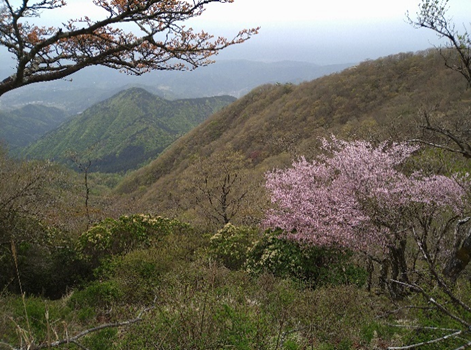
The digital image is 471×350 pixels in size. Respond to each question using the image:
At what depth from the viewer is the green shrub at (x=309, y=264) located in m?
7.02

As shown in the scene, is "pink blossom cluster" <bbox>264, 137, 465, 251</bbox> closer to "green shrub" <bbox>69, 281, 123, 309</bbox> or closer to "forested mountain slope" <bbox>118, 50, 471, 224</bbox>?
"green shrub" <bbox>69, 281, 123, 309</bbox>

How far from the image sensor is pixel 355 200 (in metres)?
7.18

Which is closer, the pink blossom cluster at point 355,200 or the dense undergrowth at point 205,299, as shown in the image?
the dense undergrowth at point 205,299

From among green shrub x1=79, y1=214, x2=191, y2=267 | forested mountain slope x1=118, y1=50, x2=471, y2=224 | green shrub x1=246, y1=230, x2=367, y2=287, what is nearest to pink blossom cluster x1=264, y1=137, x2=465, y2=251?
green shrub x1=246, y1=230, x2=367, y2=287

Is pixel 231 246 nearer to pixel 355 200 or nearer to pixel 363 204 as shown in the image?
pixel 355 200

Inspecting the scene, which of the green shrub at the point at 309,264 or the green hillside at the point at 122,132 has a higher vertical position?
the green hillside at the point at 122,132

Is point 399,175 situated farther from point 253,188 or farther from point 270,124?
point 270,124

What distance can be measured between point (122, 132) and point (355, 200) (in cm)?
16363

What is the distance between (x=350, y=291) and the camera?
5.47 meters

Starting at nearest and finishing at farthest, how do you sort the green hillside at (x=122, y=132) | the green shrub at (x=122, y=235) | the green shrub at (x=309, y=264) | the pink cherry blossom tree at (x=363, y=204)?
the pink cherry blossom tree at (x=363, y=204) → the green shrub at (x=309, y=264) → the green shrub at (x=122, y=235) → the green hillside at (x=122, y=132)

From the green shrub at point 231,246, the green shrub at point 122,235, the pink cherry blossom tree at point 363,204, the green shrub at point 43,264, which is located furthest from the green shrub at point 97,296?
the pink cherry blossom tree at point 363,204

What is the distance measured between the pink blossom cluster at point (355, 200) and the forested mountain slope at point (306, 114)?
21.5 metres

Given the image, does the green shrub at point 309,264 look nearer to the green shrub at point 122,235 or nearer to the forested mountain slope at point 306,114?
the green shrub at point 122,235

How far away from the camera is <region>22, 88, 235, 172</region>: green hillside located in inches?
5399
